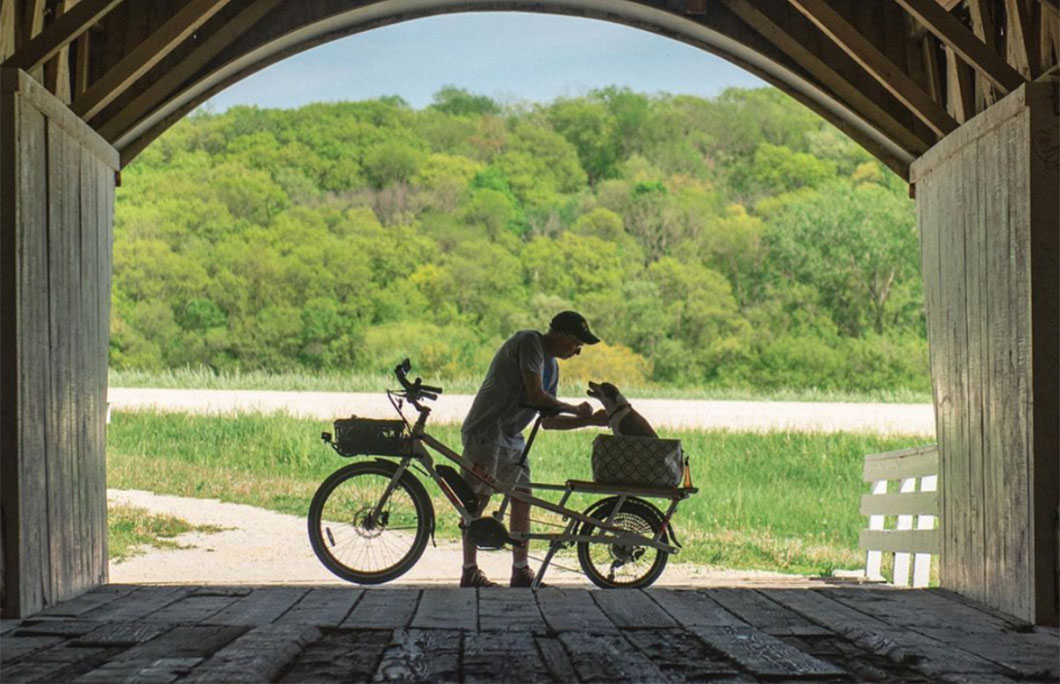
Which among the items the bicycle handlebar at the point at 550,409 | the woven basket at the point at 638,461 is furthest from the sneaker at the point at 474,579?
the bicycle handlebar at the point at 550,409

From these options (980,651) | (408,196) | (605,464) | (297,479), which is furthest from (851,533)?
(408,196)

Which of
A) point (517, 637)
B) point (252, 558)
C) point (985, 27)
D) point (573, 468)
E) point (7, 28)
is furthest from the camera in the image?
point (573, 468)

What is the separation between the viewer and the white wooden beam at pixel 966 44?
252 inches

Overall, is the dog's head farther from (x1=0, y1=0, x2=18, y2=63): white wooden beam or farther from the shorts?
(x1=0, y1=0, x2=18, y2=63): white wooden beam

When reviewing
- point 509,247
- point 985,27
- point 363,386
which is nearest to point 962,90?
point 985,27

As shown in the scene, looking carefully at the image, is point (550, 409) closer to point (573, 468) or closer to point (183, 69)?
point (183, 69)

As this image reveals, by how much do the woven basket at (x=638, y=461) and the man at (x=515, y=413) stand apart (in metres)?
0.18

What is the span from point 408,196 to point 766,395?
11.7 metres

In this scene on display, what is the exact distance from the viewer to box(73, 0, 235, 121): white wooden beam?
6812mm

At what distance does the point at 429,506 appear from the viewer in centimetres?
769

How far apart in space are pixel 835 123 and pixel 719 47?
33.6 inches

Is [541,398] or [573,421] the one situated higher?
[541,398]

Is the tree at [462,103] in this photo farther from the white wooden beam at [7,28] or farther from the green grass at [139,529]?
the white wooden beam at [7,28]

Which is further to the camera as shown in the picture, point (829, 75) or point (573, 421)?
point (829, 75)
